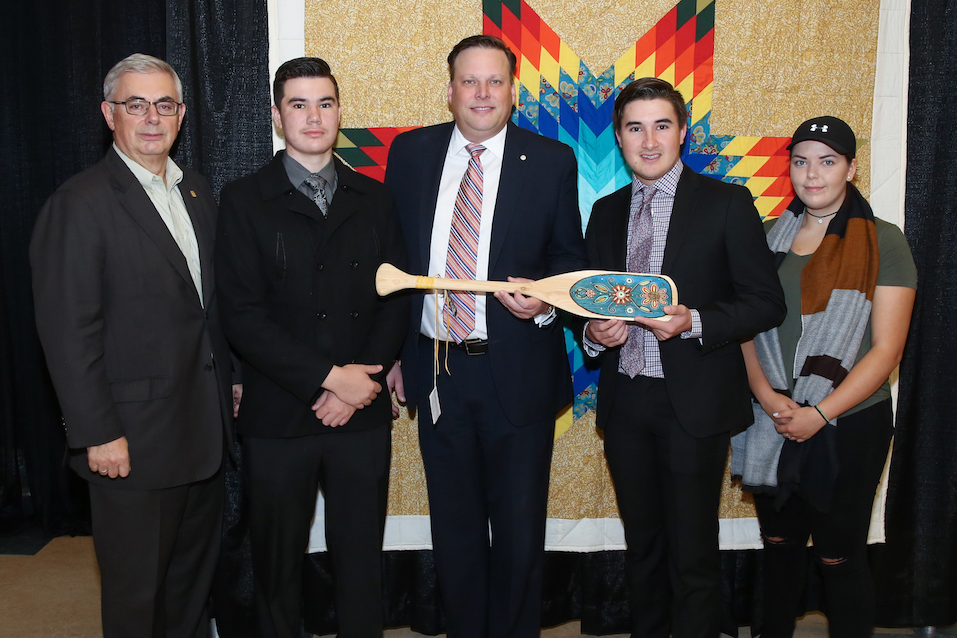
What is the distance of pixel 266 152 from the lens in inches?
105

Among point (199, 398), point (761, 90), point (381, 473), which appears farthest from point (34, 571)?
point (761, 90)

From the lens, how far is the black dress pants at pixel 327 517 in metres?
2.07

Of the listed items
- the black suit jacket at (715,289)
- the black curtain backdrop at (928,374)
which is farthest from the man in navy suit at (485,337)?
the black curtain backdrop at (928,374)

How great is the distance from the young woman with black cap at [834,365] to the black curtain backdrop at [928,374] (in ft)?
2.65

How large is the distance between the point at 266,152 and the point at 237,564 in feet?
5.47

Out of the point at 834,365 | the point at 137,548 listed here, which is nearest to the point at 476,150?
the point at 834,365

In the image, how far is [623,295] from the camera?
196 centimetres

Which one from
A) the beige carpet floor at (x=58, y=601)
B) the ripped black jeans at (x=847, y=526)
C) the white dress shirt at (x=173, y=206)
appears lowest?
the beige carpet floor at (x=58, y=601)

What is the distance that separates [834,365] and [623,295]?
74 centimetres

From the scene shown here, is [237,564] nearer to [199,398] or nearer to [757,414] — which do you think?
[199,398]

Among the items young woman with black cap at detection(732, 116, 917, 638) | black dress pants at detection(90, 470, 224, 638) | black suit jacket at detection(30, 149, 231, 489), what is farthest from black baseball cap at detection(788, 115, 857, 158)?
black dress pants at detection(90, 470, 224, 638)

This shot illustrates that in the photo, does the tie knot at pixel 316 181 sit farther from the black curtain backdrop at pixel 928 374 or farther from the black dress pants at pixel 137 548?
the black curtain backdrop at pixel 928 374

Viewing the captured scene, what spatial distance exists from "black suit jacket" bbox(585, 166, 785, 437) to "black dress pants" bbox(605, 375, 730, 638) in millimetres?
67

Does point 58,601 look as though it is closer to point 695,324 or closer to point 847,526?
point 695,324
